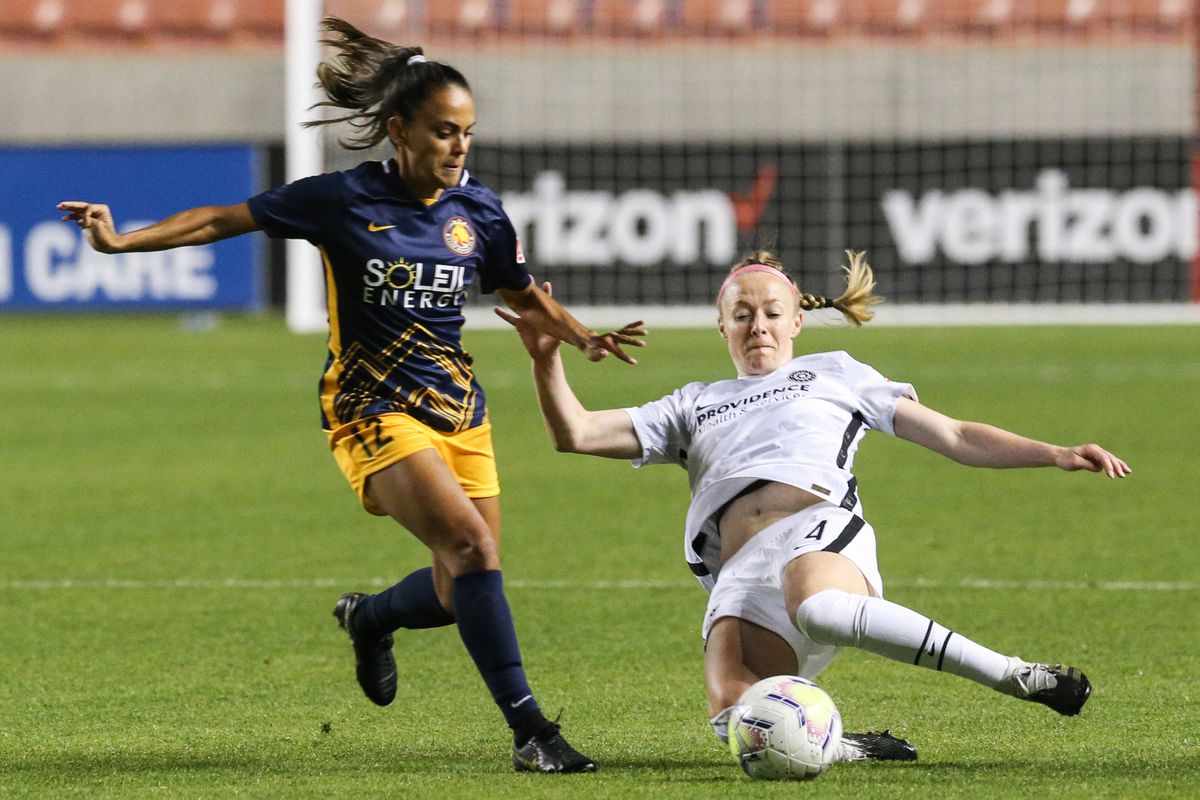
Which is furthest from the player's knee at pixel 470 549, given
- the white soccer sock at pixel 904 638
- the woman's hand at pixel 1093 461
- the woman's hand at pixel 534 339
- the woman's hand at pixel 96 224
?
the woman's hand at pixel 1093 461

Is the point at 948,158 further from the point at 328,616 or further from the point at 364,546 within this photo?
the point at 328,616

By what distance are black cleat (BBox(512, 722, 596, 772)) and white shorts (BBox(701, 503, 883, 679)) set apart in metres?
0.48

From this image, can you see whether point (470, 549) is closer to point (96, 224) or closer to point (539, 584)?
point (96, 224)

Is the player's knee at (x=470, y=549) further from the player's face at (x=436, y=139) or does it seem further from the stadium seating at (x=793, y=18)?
the stadium seating at (x=793, y=18)

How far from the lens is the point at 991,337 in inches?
792

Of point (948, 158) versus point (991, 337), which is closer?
point (991, 337)

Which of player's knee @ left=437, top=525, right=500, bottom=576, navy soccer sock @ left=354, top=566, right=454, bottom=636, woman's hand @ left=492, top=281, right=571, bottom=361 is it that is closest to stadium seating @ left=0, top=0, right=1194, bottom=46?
navy soccer sock @ left=354, top=566, right=454, bottom=636

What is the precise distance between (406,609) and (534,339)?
95 cm

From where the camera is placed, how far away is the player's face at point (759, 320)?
5.00 meters

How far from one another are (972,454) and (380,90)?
1805mm

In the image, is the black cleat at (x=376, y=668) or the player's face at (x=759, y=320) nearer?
the player's face at (x=759, y=320)

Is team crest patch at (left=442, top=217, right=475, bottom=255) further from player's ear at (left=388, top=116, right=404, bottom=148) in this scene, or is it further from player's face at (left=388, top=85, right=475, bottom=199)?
player's ear at (left=388, top=116, right=404, bottom=148)

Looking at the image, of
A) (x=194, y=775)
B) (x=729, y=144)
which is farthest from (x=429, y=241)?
(x=729, y=144)

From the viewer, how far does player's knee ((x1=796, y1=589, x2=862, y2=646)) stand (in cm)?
439
